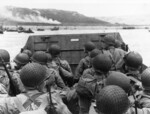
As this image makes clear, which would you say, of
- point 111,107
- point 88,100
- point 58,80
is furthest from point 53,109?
point 58,80

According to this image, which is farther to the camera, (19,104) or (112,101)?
(19,104)

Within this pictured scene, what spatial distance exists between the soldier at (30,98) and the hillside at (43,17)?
5337 inches

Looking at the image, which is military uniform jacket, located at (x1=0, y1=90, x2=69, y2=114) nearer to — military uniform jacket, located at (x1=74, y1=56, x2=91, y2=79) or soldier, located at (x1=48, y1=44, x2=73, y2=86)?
soldier, located at (x1=48, y1=44, x2=73, y2=86)

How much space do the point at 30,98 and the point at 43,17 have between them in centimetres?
14952

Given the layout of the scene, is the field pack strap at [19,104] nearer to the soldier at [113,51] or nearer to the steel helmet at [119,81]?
the steel helmet at [119,81]

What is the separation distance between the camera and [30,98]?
3.26m

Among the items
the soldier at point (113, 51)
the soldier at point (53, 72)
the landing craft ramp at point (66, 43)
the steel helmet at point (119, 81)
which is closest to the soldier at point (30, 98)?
the steel helmet at point (119, 81)

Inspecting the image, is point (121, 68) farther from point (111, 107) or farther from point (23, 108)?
point (111, 107)

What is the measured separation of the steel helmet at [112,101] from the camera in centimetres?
257

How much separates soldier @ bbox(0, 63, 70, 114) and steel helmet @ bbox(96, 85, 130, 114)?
79cm

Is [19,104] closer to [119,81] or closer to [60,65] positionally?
[119,81]

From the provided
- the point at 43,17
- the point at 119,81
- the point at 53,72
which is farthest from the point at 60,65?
the point at 43,17

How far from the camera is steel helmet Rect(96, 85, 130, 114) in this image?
2.57 meters

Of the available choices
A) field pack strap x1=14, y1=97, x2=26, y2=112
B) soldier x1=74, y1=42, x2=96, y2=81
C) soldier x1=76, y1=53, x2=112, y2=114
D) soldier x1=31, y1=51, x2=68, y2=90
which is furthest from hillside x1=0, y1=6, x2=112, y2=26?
field pack strap x1=14, y1=97, x2=26, y2=112
